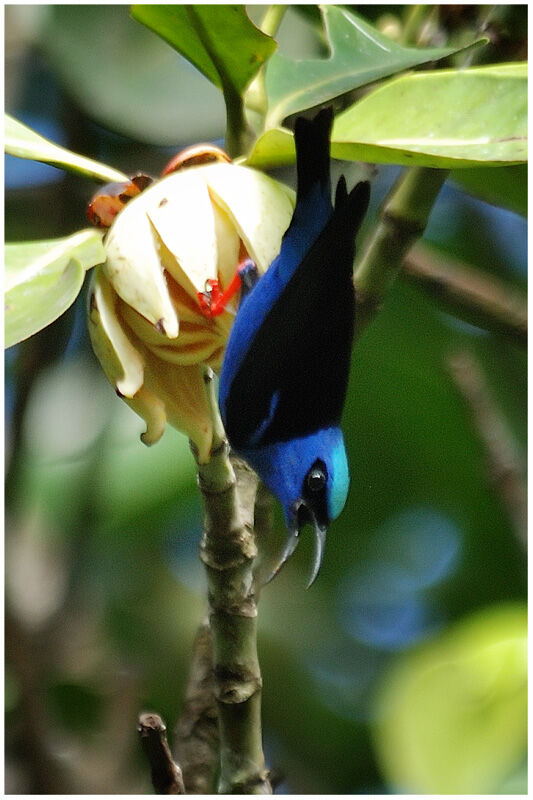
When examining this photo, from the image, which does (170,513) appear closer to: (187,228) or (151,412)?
(151,412)

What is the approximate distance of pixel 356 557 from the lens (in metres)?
2.70

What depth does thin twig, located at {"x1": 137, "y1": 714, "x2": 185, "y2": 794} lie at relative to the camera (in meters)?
1.17

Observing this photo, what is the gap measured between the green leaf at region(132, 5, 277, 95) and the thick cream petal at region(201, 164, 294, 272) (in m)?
0.13

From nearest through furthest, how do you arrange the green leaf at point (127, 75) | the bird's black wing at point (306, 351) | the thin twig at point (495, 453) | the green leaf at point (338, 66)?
the green leaf at point (338, 66)
the bird's black wing at point (306, 351)
the thin twig at point (495, 453)
the green leaf at point (127, 75)

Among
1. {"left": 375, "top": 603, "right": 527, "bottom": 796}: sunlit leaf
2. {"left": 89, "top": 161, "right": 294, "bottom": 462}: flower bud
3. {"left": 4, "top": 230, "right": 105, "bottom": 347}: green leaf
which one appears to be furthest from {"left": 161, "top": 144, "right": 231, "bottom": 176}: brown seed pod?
{"left": 375, "top": 603, "right": 527, "bottom": 796}: sunlit leaf

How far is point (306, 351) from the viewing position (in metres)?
1.74

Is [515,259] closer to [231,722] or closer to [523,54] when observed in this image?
[523,54]

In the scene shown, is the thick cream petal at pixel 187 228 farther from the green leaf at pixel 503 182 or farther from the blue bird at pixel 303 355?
the green leaf at pixel 503 182

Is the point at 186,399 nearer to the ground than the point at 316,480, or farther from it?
farther from it

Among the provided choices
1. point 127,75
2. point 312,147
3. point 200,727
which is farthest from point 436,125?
point 127,75

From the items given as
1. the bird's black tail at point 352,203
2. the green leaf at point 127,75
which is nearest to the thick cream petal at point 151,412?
the bird's black tail at point 352,203

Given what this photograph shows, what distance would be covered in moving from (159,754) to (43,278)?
558mm

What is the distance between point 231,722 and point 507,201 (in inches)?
39.6

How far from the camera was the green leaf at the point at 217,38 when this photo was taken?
126 centimetres
